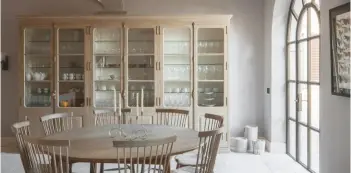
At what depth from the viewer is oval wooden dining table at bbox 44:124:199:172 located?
272 cm

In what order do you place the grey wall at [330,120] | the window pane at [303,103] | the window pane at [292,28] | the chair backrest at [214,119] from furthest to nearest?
the window pane at [292,28] → the window pane at [303,103] → the chair backrest at [214,119] → the grey wall at [330,120]

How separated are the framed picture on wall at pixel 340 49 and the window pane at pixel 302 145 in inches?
72.6

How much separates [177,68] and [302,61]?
1.91 meters

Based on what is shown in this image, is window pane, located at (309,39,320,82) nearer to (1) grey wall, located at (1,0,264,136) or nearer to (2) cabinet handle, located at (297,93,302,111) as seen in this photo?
(2) cabinet handle, located at (297,93,302,111)

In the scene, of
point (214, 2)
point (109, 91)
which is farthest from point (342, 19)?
point (109, 91)

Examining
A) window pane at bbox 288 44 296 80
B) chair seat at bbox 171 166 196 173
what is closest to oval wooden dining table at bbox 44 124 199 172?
chair seat at bbox 171 166 196 173

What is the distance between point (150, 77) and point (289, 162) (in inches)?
97.6

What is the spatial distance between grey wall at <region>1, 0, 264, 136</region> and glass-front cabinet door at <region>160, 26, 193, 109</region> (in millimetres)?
525

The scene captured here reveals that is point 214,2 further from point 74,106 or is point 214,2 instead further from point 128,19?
point 74,106

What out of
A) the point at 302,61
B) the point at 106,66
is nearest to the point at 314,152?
the point at 302,61

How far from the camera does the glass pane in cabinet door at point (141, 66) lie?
19.2 ft

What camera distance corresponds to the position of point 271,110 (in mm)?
5723

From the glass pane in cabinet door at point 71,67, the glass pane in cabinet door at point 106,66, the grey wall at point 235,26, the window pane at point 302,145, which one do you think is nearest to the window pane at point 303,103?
the window pane at point 302,145

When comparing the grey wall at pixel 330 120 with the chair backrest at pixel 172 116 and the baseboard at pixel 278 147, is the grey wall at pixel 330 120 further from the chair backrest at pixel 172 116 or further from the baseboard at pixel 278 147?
the baseboard at pixel 278 147
